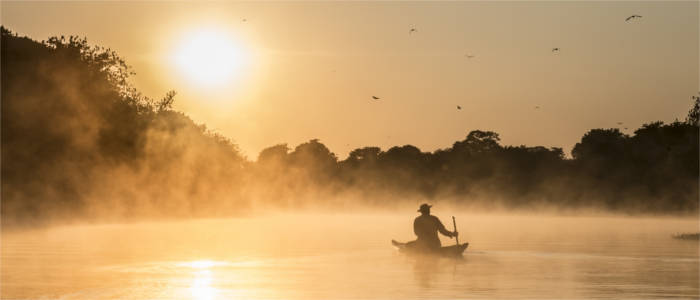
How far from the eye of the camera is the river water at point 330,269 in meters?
28.2

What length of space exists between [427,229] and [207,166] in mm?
77901

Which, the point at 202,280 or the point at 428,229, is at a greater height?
the point at 428,229

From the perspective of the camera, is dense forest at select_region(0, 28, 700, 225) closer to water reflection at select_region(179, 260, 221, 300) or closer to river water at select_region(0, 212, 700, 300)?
river water at select_region(0, 212, 700, 300)

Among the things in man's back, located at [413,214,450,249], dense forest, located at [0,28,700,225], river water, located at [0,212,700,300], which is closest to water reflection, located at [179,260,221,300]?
river water, located at [0,212,700,300]

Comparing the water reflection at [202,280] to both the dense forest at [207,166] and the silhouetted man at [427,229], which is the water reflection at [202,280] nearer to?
the silhouetted man at [427,229]

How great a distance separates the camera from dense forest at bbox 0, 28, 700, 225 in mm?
64062

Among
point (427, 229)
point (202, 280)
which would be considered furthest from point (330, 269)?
point (202, 280)

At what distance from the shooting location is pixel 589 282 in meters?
31.3

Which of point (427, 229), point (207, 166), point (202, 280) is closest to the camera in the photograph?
point (202, 280)

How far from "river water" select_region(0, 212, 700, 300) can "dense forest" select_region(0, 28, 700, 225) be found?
10.4 m

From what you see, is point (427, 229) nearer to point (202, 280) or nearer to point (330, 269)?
point (330, 269)

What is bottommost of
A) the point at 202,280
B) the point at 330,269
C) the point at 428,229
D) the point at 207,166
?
the point at 202,280

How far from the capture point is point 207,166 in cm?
11594

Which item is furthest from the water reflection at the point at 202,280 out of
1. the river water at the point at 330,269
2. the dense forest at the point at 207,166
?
the dense forest at the point at 207,166
